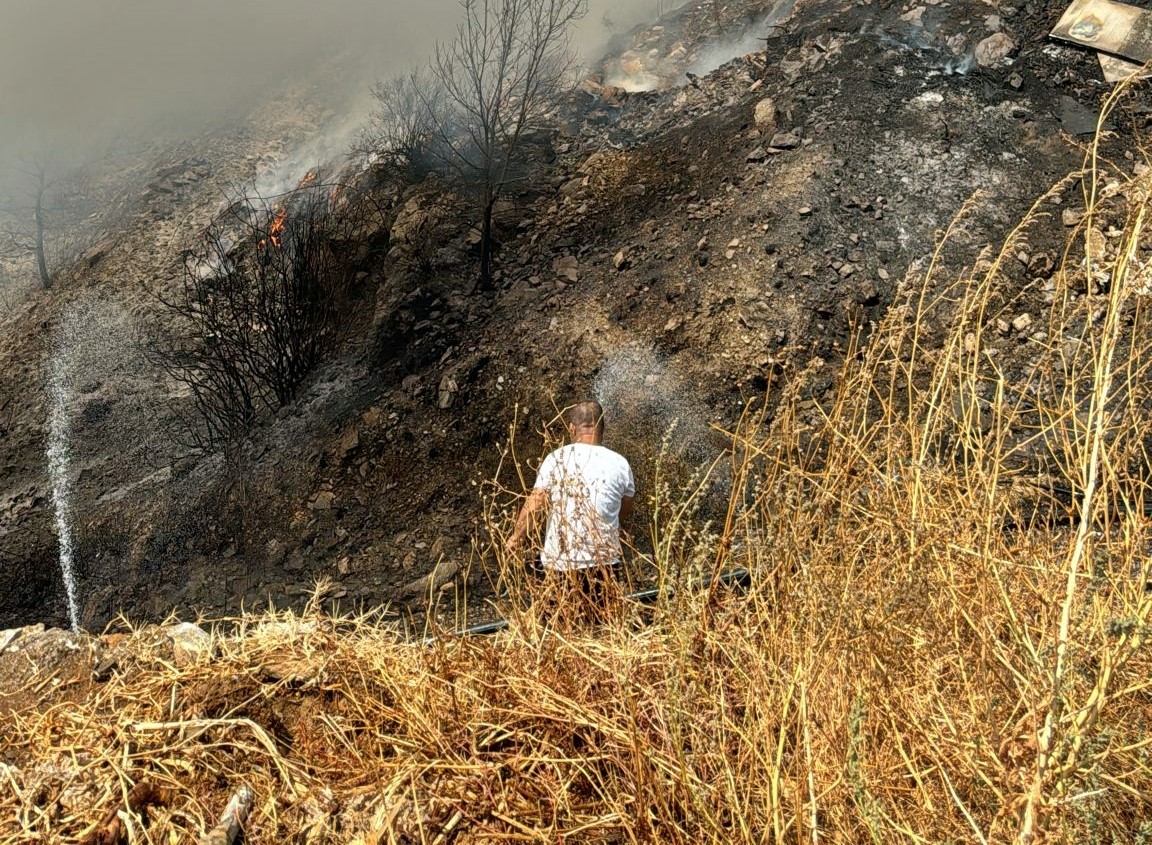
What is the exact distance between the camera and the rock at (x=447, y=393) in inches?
238

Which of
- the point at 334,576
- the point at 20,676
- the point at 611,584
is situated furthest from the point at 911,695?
the point at 334,576

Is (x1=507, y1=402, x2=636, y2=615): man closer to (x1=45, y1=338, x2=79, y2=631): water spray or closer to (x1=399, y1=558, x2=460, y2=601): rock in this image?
(x1=399, y1=558, x2=460, y2=601): rock

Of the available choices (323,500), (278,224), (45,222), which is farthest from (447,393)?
(45,222)

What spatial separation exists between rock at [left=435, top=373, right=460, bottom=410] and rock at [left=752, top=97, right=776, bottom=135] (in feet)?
11.3

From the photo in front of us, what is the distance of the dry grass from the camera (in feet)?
4.36

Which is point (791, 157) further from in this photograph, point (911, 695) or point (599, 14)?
point (599, 14)

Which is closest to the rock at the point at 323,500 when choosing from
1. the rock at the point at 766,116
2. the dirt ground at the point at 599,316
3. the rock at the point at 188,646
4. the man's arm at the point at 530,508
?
the dirt ground at the point at 599,316

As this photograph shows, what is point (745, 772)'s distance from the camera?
1581mm

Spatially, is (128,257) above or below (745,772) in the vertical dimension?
above

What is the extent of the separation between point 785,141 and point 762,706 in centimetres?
609

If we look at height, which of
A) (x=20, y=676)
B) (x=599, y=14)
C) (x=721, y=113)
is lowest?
(x=20, y=676)

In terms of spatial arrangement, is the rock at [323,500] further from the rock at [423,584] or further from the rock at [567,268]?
the rock at [567,268]

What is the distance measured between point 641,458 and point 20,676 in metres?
3.68

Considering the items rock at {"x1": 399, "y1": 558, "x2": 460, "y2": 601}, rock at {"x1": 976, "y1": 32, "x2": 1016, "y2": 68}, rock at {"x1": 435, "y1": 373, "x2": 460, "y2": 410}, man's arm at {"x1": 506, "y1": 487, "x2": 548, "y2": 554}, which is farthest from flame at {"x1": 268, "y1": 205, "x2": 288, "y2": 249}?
rock at {"x1": 976, "y1": 32, "x2": 1016, "y2": 68}
